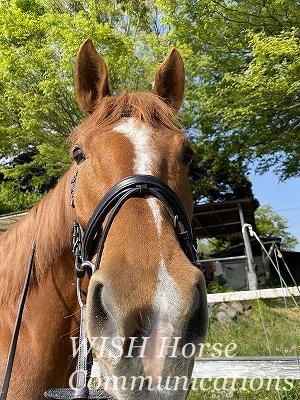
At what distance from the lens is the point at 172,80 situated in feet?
8.21

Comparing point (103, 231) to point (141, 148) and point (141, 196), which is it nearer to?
point (141, 196)

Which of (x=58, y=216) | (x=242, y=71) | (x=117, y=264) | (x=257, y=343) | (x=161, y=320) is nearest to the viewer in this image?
(x=161, y=320)

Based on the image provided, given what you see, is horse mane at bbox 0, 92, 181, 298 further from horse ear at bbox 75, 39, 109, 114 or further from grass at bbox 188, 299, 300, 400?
grass at bbox 188, 299, 300, 400

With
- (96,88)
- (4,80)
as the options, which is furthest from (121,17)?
(96,88)

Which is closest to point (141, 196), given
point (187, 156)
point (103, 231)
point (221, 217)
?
point (103, 231)

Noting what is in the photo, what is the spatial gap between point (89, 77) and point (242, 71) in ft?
27.5

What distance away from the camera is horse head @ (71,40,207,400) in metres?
1.30

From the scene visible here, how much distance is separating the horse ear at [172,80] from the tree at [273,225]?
31244 mm

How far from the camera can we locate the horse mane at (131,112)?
204 cm

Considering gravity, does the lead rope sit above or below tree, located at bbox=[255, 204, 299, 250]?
below

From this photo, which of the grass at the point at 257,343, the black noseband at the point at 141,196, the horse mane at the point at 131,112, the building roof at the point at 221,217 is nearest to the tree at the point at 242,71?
the building roof at the point at 221,217

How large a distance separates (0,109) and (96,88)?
905 cm

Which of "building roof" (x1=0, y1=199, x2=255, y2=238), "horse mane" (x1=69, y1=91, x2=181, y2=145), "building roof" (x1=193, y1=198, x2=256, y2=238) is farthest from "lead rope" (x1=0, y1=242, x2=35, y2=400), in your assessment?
"building roof" (x1=193, y1=198, x2=256, y2=238)

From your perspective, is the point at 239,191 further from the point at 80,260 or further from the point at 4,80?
the point at 80,260
